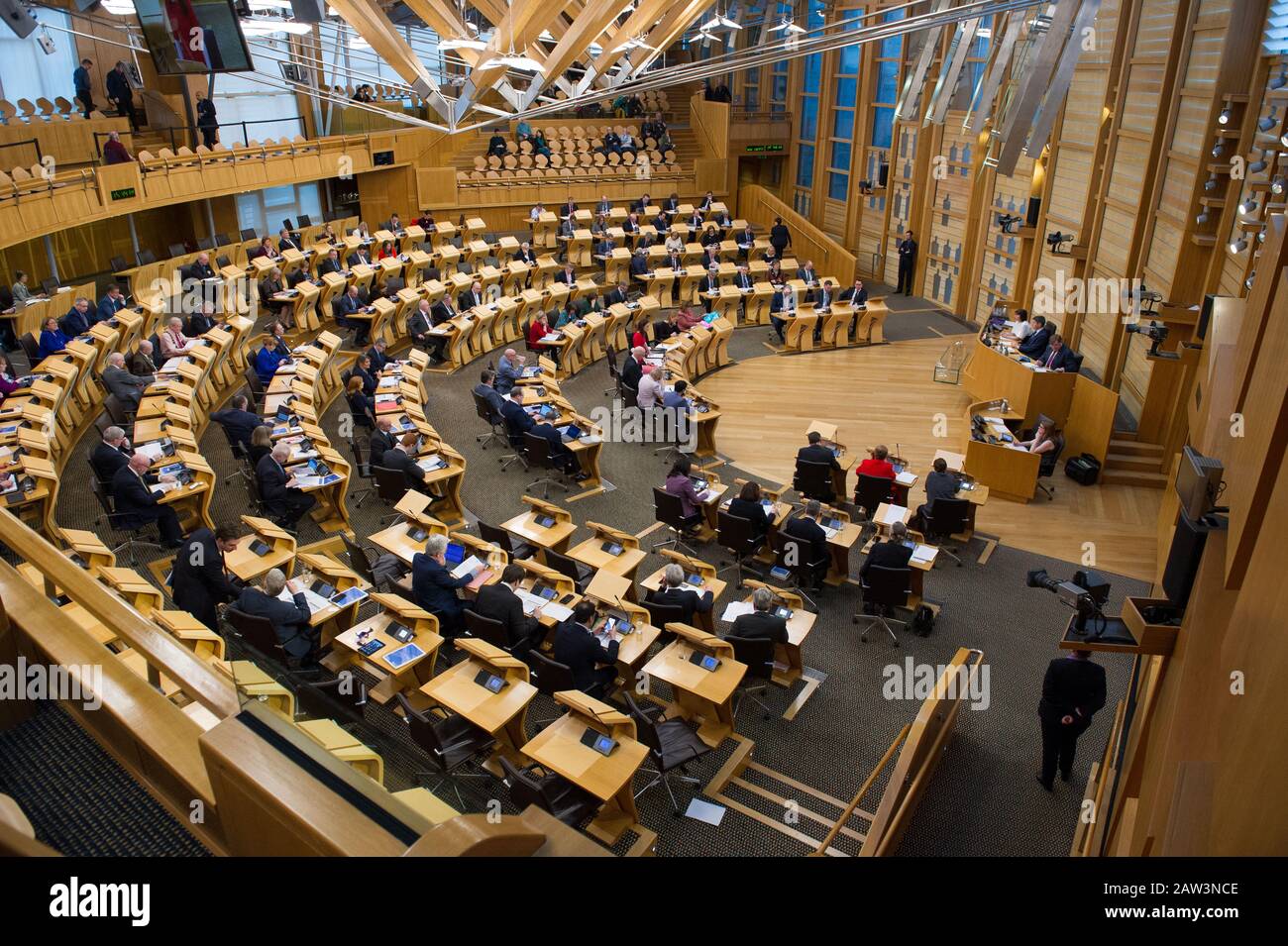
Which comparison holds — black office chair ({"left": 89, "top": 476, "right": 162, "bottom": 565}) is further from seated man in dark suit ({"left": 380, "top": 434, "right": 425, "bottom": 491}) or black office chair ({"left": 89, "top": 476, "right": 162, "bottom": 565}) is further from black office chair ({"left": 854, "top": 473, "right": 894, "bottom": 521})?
black office chair ({"left": 854, "top": 473, "right": 894, "bottom": 521})

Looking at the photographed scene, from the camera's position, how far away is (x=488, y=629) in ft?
24.3

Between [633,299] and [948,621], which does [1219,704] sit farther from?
[633,299]

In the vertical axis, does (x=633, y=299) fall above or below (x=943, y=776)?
above

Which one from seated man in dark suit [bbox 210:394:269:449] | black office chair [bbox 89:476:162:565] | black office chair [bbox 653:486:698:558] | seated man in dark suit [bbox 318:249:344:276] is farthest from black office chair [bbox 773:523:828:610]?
seated man in dark suit [bbox 318:249:344:276]

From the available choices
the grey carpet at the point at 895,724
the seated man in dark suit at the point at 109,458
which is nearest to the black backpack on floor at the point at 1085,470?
the grey carpet at the point at 895,724

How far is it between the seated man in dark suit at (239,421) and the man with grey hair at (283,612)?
A: 3.81 m

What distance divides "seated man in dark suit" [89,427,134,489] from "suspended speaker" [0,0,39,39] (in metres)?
6.65

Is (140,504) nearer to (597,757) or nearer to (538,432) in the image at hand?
(538,432)

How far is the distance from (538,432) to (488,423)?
1757 mm

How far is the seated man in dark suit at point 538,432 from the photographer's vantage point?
1147cm
